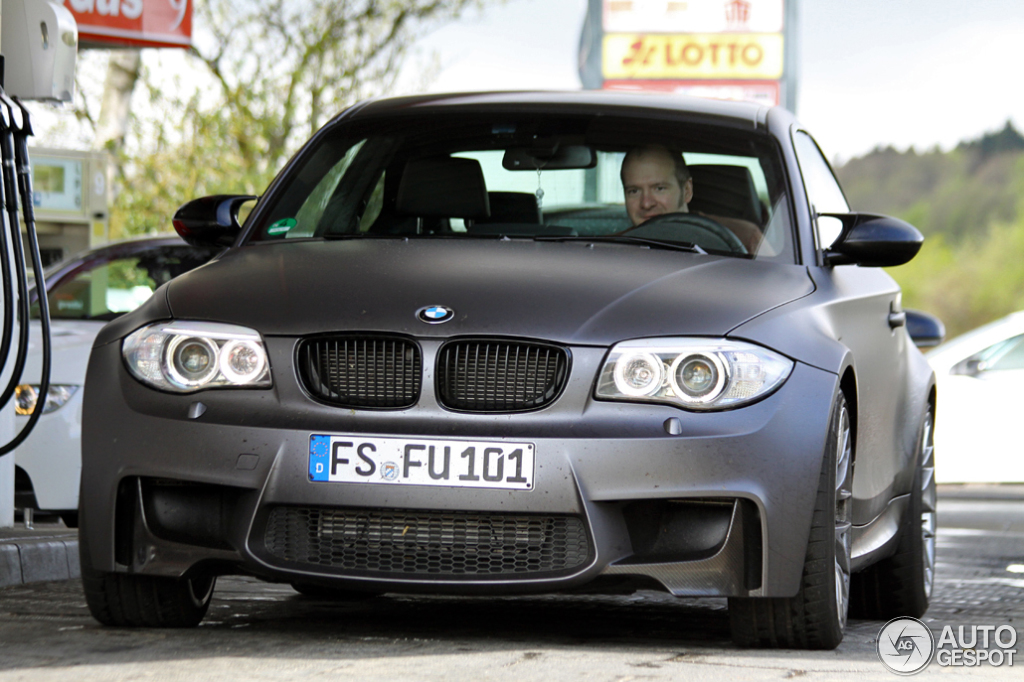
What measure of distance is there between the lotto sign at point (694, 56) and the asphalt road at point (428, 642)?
17.7 metres

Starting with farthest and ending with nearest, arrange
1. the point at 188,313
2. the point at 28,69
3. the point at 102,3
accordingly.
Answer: the point at 102,3
the point at 28,69
the point at 188,313

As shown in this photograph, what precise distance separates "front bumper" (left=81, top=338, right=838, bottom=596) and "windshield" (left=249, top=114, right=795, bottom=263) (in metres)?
1.11

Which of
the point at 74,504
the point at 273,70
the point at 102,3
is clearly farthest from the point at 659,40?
the point at 74,504

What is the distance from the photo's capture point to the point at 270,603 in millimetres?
5738

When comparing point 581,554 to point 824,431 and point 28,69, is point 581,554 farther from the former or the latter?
point 28,69

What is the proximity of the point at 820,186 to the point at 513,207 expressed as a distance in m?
1.09

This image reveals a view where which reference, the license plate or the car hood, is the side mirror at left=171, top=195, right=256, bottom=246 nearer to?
the car hood

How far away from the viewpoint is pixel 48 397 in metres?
8.02

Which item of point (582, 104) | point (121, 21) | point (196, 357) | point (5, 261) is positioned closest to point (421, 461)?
point (196, 357)

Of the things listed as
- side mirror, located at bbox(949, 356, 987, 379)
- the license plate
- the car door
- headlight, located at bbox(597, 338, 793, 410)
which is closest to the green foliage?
side mirror, located at bbox(949, 356, 987, 379)

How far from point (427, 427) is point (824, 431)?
953mm

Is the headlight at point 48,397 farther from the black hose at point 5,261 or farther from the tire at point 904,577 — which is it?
the tire at point 904,577

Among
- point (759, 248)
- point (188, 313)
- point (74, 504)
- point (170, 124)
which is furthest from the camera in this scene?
point (170, 124)

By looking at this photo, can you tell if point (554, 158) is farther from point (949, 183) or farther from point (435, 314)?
point (949, 183)
